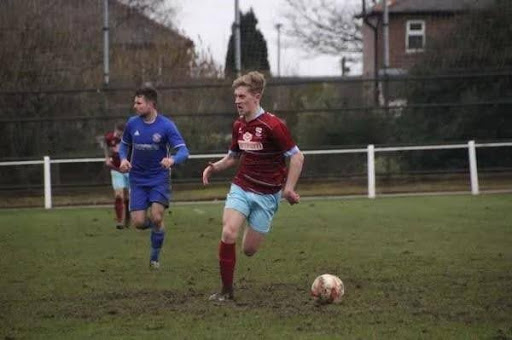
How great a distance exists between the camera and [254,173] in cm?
835

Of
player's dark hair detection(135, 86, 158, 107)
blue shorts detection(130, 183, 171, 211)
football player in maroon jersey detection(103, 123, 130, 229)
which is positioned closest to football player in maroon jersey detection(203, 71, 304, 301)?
player's dark hair detection(135, 86, 158, 107)

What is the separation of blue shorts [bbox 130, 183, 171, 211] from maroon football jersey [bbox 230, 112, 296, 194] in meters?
2.35

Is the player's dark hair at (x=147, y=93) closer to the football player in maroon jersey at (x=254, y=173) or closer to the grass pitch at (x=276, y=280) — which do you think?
the grass pitch at (x=276, y=280)

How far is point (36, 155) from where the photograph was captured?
24.1m

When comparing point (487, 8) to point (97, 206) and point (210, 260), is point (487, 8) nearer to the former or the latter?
point (97, 206)

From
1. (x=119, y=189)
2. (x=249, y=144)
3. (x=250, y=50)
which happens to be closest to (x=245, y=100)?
(x=249, y=144)

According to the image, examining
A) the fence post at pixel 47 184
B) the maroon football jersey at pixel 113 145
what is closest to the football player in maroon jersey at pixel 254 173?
the maroon football jersey at pixel 113 145

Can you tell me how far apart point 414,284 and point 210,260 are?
10.2ft

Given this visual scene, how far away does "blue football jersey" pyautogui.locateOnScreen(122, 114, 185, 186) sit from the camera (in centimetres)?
1063

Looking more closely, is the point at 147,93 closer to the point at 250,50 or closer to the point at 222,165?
the point at 222,165

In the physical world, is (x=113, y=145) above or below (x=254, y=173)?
above

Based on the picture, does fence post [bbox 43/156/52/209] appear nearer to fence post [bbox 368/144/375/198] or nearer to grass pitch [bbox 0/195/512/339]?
grass pitch [bbox 0/195/512/339]

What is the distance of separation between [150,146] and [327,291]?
3728mm

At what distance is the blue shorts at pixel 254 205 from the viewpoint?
326 inches
